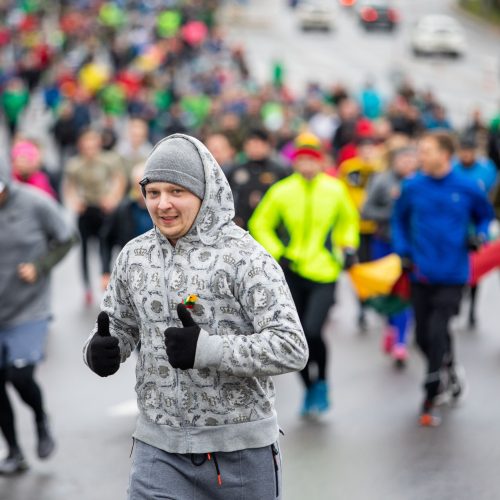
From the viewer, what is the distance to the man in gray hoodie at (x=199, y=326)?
399 centimetres

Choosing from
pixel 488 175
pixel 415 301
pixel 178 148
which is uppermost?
pixel 178 148

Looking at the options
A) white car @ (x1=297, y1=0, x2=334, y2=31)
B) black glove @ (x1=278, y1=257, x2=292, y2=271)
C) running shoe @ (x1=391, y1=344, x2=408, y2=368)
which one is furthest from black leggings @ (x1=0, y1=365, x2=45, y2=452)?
white car @ (x1=297, y1=0, x2=334, y2=31)

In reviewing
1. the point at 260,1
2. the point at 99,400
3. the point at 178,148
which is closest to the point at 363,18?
the point at 260,1

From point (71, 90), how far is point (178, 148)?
22337mm

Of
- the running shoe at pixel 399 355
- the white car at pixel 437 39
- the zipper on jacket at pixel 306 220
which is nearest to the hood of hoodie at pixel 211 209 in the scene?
the zipper on jacket at pixel 306 220

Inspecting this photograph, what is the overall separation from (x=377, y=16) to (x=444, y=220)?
171 ft

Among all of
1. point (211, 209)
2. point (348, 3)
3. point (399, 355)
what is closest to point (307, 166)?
point (399, 355)

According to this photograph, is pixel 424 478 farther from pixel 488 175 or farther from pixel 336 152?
pixel 336 152

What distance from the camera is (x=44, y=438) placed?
712cm

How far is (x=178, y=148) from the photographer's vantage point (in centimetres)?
410

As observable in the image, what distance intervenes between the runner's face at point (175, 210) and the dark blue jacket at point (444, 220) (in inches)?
156

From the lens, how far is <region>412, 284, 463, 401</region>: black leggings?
25.7 feet

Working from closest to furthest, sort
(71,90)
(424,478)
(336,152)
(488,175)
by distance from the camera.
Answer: (424,478), (488,175), (336,152), (71,90)

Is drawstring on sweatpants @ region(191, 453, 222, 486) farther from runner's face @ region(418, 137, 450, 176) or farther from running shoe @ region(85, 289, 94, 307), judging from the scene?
running shoe @ region(85, 289, 94, 307)
